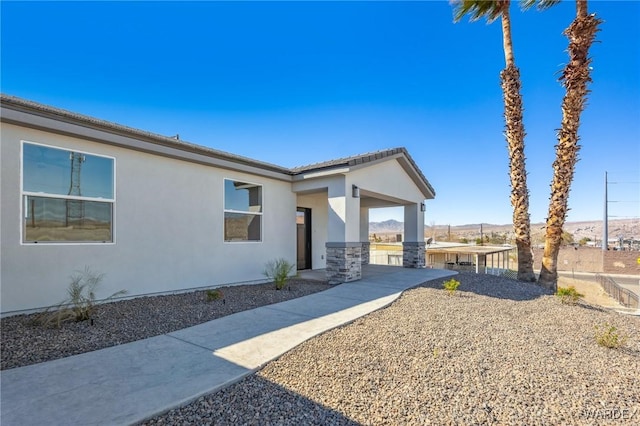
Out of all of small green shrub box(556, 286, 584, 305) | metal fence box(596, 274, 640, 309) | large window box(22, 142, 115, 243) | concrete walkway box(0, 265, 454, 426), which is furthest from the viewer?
metal fence box(596, 274, 640, 309)

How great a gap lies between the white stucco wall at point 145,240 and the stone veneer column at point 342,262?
1.96 metres

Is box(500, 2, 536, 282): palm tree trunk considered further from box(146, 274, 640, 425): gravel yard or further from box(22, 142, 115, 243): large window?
box(22, 142, 115, 243): large window

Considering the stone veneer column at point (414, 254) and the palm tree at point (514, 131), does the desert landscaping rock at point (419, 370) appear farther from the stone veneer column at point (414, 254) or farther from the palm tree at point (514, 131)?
the stone veneer column at point (414, 254)

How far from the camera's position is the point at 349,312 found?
20.4 ft

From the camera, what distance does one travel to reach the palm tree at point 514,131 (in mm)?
10969

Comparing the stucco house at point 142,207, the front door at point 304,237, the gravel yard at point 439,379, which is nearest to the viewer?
the gravel yard at point 439,379

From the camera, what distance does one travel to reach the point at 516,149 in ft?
36.6

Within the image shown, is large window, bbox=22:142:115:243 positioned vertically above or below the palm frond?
below

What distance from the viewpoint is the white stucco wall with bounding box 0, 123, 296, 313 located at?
533 cm

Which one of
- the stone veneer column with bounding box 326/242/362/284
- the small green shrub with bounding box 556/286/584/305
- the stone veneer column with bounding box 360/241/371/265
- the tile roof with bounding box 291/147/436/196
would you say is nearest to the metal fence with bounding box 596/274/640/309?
the small green shrub with bounding box 556/286/584/305

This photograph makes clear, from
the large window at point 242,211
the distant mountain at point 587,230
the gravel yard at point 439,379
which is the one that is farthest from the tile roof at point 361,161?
the distant mountain at point 587,230

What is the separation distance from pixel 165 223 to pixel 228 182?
7.28ft

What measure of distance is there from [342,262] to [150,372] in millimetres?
6425

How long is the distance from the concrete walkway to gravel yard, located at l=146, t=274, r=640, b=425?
239mm
